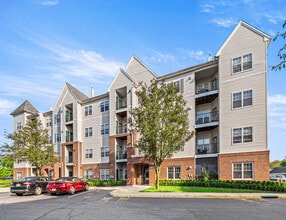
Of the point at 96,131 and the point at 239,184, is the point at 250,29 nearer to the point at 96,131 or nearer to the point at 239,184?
the point at 239,184

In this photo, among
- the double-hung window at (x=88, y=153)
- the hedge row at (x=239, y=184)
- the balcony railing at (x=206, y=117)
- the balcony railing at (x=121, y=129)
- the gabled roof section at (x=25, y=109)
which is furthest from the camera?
the gabled roof section at (x=25, y=109)

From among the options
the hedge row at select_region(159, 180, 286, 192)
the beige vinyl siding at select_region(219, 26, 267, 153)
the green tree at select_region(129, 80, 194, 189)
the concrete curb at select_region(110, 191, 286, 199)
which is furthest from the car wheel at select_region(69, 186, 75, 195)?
the beige vinyl siding at select_region(219, 26, 267, 153)

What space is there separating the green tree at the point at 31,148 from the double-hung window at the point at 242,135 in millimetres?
21897

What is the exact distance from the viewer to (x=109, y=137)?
32.3 meters

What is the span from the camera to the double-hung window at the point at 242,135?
2241cm

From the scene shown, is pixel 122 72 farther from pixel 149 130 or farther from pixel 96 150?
pixel 149 130

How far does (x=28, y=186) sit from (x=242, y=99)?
19716 millimetres

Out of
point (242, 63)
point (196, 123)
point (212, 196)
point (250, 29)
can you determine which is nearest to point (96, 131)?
point (196, 123)

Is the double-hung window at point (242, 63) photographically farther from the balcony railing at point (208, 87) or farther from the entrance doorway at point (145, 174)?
the entrance doorway at point (145, 174)

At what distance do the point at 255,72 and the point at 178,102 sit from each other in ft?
25.4

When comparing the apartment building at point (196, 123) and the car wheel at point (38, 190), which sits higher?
the apartment building at point (196, 123)

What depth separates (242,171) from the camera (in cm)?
2233

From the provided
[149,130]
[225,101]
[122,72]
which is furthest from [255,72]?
[122,72]

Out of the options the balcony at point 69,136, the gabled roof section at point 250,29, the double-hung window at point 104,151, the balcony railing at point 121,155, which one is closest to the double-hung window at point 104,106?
the double-hung window at point 104,151
